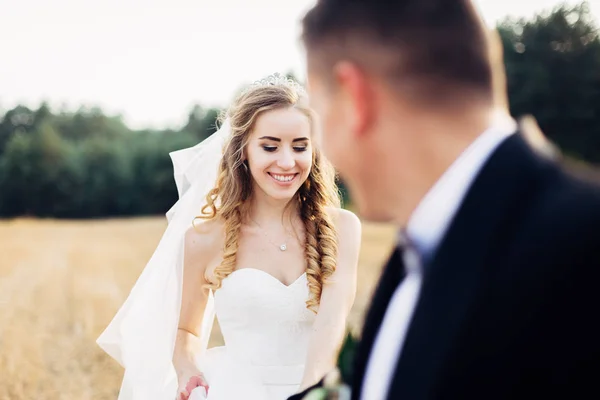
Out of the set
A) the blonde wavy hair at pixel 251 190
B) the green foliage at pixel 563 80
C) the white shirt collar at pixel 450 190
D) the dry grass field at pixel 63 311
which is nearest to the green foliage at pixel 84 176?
the green foliage at pixel 563 80

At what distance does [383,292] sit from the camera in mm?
1636

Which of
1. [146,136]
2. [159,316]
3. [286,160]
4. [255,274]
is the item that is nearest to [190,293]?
A: [159,316]

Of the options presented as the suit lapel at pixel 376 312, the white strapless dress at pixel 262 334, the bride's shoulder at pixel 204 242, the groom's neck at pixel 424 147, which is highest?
the groom's neck at pixel 424 147

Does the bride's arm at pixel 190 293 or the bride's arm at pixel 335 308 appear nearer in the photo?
the bride's arm at pixel 335 308

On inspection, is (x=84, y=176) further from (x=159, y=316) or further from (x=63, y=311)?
(x=159, y=316)

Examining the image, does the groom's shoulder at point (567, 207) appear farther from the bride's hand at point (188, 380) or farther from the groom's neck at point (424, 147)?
the bride's hand at point (188, 380)

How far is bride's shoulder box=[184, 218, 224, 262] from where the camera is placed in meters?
3.72

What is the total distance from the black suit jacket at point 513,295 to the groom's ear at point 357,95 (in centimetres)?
27

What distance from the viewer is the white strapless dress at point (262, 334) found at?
3.61 meters

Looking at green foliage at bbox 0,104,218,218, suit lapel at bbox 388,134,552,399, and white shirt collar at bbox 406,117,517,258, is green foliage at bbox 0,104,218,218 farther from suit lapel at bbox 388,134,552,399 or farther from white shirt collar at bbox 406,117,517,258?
suit lapel at bbox 388,134,552,399

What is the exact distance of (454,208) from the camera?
4.13 ft

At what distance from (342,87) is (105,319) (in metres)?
10.1

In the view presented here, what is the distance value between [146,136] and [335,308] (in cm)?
7092

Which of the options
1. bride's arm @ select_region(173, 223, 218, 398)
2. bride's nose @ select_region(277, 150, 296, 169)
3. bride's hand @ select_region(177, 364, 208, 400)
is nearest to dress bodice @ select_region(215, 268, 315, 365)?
bride's arm @ select_region(173, 223, 218, 398)
